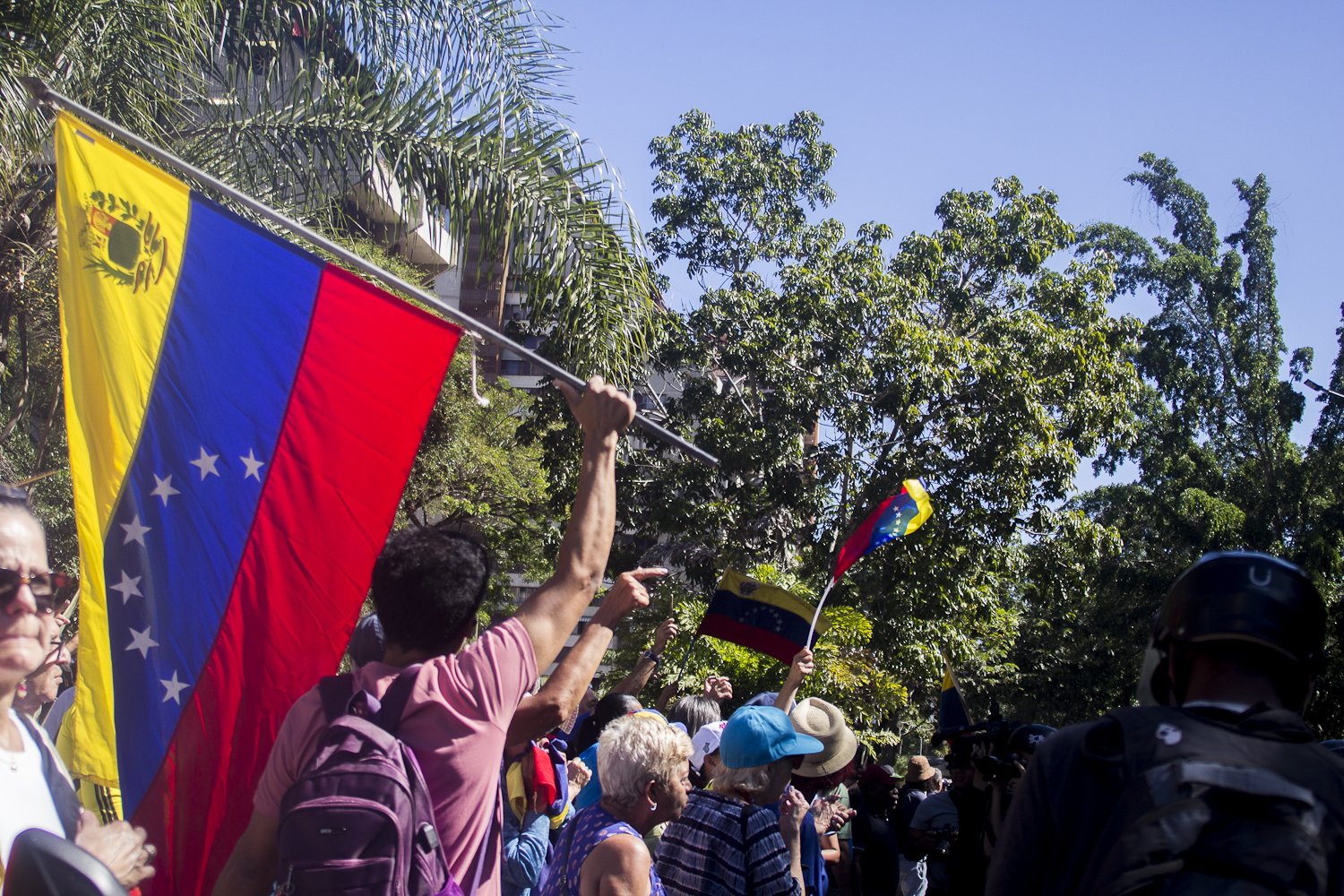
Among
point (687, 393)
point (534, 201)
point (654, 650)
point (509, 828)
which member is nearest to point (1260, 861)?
point (509, 828)

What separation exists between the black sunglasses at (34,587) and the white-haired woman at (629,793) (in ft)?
4.69

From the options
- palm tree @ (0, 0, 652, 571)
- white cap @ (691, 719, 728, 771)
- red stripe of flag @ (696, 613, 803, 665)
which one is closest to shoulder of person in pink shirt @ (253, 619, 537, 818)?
white cap @ (691, 719, 728, 771)

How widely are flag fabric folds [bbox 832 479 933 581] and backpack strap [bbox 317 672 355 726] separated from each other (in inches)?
247

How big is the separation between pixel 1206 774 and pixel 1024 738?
260 cm

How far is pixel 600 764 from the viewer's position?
2.96 metres

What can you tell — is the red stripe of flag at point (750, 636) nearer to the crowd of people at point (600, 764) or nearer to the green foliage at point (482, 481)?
the crowd of people at point (600, 764)

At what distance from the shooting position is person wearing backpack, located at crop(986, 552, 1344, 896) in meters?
1.40

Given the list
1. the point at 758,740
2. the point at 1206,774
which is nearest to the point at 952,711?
the point at 758,740

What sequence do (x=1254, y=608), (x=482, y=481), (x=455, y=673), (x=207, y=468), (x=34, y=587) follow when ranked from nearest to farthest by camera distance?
(x=1254, y=608) → (x=34, y=587) → (x=455, y=673) → (x=207, y=468) → (x=482, y=481)

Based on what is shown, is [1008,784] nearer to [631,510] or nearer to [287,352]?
[287,352]

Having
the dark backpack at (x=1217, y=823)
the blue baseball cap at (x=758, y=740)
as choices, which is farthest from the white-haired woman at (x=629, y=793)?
the dark backpack at (x=1217, y=823)

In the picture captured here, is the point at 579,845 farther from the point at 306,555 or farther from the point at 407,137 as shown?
the point at 407,137

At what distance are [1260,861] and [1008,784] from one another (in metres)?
2.45

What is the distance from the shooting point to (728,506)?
1451 cm
